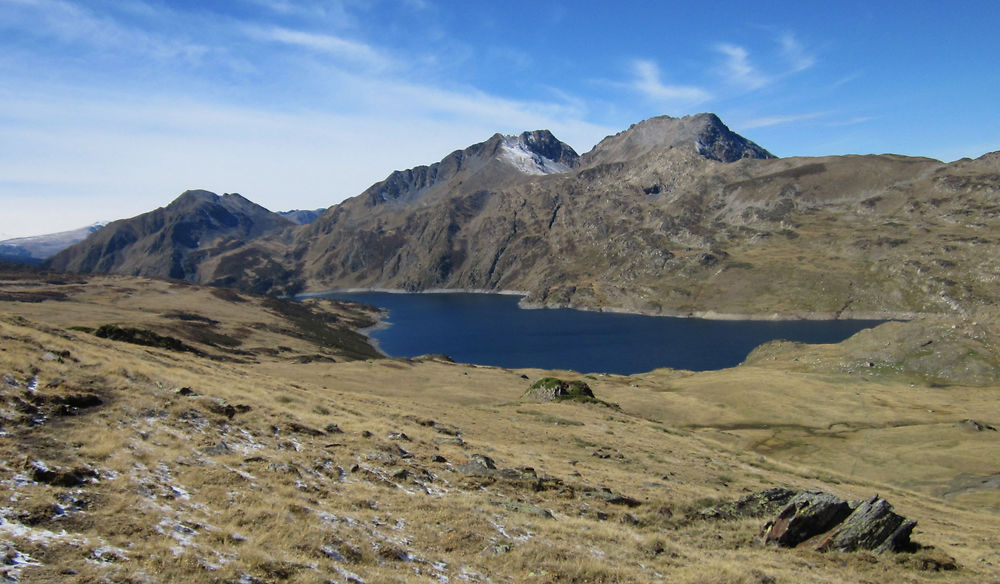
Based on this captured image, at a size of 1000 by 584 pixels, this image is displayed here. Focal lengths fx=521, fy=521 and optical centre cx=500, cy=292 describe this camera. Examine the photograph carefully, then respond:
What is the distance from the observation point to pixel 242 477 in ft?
60.6

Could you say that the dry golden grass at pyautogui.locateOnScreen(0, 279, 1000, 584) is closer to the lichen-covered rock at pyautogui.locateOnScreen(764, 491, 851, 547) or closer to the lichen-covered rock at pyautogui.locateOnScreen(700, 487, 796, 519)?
the lichen-covered rock at pyautogui.locateOnScreen(700, 487, 796, 519)

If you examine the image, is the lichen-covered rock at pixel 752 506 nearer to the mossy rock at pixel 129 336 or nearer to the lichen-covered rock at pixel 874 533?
the lichen-covered rock at pixel 874 533

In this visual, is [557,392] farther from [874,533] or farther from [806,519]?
[874,533]

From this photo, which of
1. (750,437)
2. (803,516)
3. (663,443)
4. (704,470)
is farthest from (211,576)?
(750,437)

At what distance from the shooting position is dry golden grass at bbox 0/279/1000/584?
42.8ft

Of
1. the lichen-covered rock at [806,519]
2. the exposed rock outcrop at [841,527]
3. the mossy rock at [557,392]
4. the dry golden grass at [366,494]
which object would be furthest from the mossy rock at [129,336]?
the exposed rock outcrop at [841,527]

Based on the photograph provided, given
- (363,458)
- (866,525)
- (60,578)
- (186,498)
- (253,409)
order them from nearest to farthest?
(60,578) < (186,498) < (866,525) < (363,458) < (253,409)

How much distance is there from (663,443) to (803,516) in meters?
23.8

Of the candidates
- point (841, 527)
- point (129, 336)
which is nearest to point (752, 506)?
point (841, 527)

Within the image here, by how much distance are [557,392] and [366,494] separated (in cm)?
4654

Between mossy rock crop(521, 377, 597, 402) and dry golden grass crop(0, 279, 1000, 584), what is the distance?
14504mm

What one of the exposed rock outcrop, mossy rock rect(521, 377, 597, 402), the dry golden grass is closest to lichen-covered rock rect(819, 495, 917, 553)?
the exposed rock outcrop

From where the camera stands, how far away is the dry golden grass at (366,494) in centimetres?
1305

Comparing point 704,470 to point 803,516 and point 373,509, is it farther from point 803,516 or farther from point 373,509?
point 373,509
